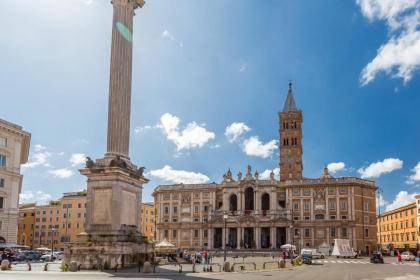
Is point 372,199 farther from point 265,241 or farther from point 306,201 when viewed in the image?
point 265,241

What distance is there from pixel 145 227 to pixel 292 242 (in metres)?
44.1

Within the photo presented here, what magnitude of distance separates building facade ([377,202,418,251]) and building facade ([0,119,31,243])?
68230 mm

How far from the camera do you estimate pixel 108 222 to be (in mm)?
26641

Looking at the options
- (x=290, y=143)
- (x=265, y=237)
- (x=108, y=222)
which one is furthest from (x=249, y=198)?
(x=108, y=222)

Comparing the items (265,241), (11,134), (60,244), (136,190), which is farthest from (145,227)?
(136,190)

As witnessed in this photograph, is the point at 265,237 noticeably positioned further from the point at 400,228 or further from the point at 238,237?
the point at 400,228

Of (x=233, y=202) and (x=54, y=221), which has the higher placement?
(x=233, y=202)

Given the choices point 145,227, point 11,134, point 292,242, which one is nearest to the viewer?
point 11,134

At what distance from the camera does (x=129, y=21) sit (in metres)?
31.4

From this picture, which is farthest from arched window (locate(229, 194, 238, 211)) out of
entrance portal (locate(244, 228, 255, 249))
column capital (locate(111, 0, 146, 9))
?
column capital (locate(111, 0, 146, 9))

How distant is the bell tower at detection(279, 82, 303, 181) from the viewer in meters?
107

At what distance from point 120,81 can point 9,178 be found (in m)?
35.7

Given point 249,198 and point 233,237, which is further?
point 249,198

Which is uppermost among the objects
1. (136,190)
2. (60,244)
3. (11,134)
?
(11,134)
